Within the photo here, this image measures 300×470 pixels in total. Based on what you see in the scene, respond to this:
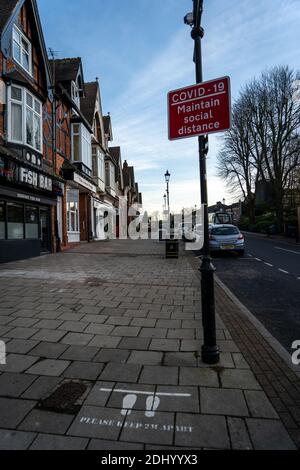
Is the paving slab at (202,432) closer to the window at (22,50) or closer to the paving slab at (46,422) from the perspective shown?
the paving slab at (46,422)

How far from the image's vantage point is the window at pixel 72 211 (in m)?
19.1

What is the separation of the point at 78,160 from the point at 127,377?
59.5 feet

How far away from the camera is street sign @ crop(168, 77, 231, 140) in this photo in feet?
12.1

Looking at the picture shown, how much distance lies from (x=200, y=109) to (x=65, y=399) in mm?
3389

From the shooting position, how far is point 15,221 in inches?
500

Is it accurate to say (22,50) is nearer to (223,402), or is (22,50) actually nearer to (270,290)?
(270,290)

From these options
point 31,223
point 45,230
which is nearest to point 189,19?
point 31,223

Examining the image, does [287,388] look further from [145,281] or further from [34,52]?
[34,52]

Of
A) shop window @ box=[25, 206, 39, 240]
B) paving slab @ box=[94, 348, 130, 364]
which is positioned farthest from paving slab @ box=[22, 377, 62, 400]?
shop window @ box=[25, 206, 39, 240]

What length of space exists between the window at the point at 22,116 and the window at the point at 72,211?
5708mm

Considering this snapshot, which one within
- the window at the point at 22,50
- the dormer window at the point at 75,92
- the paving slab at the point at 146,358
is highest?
the dormer window at the point at 75,92

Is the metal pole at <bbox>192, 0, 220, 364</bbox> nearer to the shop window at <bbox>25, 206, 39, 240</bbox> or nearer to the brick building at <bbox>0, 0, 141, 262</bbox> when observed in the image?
the brick building at <bbox>0, 0, 141, 262</bbox>

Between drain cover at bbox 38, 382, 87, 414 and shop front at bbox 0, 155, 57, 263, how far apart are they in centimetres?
910


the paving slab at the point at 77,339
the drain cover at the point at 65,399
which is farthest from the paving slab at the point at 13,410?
the paving slab at the point at 77,339
